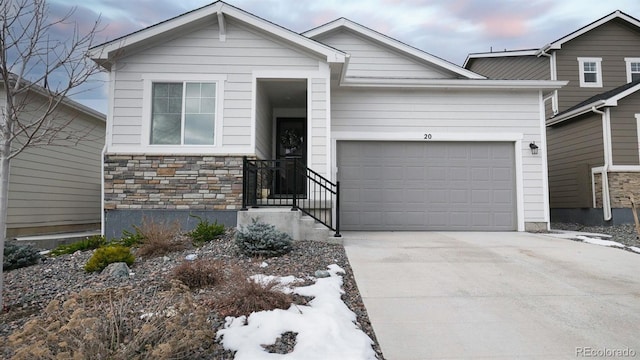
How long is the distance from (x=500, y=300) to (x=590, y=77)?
13605 millimetres

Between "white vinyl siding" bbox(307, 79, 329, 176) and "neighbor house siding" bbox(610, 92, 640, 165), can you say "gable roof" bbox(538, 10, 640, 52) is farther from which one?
"white vinyl siding" bbox(307, 79, 329, 176)

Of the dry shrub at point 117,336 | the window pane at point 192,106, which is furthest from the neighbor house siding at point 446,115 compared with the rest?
the dry shrub at point 117,336

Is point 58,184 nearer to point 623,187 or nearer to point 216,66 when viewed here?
point 216,66

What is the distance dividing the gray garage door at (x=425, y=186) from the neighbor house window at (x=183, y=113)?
3208mm

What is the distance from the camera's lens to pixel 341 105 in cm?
930

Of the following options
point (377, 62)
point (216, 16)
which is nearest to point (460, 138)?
point (377, 62)

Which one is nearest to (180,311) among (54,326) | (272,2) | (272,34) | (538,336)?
(54,326)

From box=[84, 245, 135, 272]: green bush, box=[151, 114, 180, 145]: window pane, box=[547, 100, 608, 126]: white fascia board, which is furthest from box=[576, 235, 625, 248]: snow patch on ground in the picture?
box=[151, 114, 180, 145]: window pane

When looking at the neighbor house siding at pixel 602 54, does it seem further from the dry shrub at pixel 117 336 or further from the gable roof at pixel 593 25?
the dry shrub at pixel 117 336

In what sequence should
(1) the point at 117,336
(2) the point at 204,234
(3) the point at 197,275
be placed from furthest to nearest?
1. (2) the point at 204,234
2. (3) the point at 197,275
3. (1) the point at 117,336

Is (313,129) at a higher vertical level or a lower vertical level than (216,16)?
lower

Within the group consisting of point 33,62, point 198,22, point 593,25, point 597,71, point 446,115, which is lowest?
point 33,62

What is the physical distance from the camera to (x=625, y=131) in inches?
412

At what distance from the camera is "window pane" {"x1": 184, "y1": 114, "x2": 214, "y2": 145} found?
7770 millimetres
